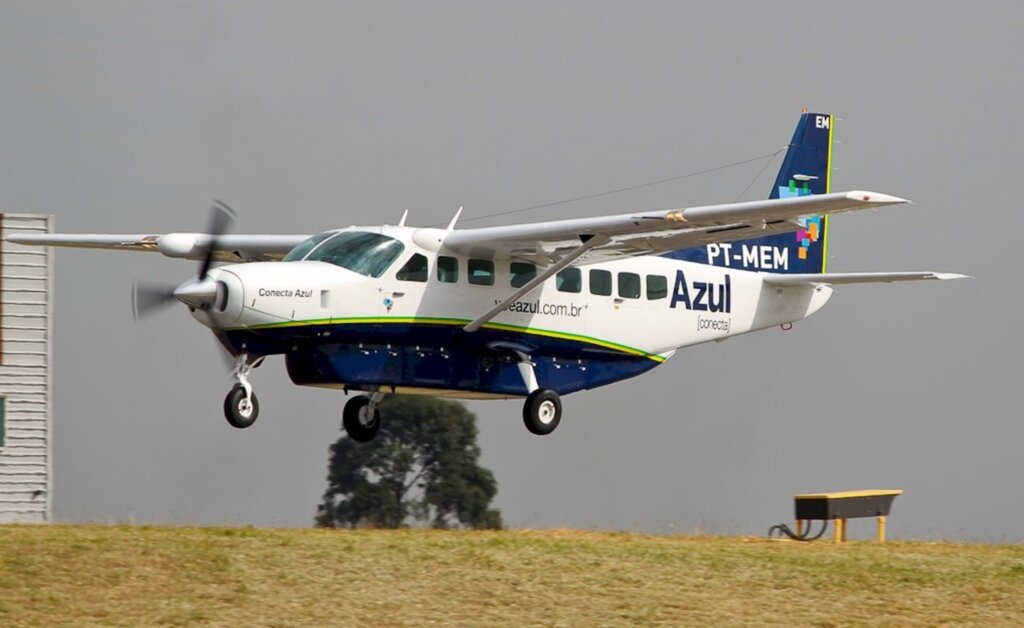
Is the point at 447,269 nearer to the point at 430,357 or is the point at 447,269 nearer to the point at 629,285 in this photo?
the point at 430,357

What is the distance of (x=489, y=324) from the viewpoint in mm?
24875

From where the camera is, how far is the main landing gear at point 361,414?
25781 millimetres

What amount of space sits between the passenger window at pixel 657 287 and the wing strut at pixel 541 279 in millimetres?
2339

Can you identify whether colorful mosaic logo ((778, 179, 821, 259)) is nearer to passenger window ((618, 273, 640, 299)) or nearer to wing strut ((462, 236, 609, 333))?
passenger window ((618, 273, 640, 299))

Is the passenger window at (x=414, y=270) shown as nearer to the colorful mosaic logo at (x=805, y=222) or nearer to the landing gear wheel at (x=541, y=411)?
the landing gear wheel at (x=541, y=411)

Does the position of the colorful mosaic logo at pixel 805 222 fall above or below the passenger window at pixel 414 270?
above

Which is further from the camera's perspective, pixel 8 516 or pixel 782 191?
pixel 782 191

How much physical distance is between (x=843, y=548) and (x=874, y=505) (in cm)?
A: 241

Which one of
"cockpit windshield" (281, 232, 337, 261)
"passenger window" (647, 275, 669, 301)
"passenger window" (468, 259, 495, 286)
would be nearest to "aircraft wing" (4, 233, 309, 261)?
"cockpit windshield" (281, 232, 337, 261)

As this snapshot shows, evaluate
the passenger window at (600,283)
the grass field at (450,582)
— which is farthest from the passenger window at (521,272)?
the grass field at (450,582)

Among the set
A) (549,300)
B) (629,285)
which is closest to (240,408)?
(549,300)

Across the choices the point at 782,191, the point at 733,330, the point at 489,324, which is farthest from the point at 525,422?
the point at 782,191

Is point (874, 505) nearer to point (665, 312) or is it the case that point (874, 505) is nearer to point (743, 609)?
point (665, 312)

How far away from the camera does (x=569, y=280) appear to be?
85.3ft
